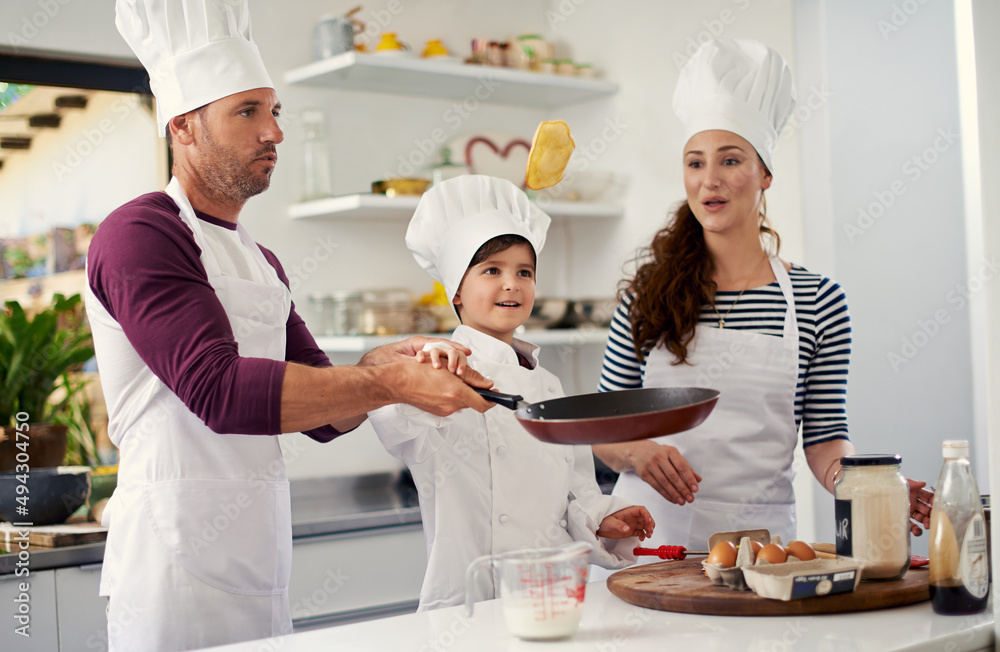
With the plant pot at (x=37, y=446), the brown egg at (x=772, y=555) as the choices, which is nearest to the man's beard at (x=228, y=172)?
the brown egg at (x=772, y=555)

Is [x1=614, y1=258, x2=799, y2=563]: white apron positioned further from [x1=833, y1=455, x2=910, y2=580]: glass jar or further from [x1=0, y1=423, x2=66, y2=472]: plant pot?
[x1=0, y1=423, x2=66, y2=472]: plant pot

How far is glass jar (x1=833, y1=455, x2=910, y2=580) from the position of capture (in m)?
1.21

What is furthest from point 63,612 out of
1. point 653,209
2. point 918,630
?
point 653,209

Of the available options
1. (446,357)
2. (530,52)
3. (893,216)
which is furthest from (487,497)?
(530,52)

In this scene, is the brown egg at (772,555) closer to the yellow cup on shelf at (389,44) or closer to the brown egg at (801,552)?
the brown egg at (801,552)

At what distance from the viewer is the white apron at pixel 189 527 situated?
130 centimetres

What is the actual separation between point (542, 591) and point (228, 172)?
2.53 ft

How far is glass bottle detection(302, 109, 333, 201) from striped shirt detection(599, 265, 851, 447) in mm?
1570

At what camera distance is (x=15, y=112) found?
8.64 feet

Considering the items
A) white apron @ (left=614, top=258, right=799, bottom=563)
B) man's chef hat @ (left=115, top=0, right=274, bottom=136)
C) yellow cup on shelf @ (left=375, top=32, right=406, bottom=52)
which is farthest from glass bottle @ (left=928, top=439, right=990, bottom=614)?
yellow cup on shelf @ (left=375, top=32, right=406, bottom=52)

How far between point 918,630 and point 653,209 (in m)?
2.18

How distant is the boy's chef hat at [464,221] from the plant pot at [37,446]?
1125mm

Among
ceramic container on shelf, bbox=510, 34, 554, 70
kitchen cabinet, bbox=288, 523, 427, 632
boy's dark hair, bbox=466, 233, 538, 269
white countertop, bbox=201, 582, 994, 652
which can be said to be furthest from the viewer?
ceramic container on shelf, bbox=510, 34, 554, 70

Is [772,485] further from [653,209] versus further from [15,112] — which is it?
[15,112]
